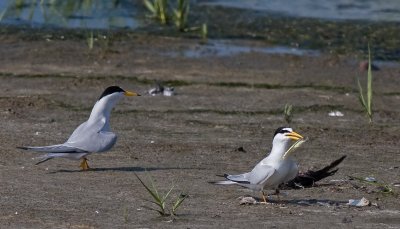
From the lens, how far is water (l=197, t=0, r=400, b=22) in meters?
17.8

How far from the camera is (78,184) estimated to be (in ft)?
28.2

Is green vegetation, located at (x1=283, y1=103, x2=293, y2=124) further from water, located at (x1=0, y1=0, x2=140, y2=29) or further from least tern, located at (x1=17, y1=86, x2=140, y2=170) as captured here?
water, located at (x1=0, y1=0, x2=140, y2=29)

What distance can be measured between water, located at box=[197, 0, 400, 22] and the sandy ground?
2699mm

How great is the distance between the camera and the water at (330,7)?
58.5 feet

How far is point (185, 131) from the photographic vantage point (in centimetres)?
1106

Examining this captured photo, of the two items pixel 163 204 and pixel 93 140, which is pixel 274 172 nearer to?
→ pixel 163 204

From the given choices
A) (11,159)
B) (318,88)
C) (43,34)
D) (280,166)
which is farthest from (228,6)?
(280,166)

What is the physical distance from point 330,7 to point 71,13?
3891mm

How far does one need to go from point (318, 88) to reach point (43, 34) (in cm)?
394

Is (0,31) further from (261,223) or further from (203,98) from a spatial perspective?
(261,223)

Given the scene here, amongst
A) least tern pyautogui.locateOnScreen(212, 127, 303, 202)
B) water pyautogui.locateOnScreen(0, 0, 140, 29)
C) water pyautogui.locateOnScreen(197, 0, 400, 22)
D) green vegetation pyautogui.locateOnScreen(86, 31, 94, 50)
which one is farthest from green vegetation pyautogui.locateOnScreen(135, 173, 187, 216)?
water pyautogui.locateOnScreen(197, 0, 400, 22)

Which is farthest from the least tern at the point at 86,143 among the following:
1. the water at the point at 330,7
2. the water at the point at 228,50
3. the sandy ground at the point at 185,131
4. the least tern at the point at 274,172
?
the water at the point at 330,7

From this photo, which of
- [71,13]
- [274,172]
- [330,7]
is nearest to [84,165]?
[274,172]

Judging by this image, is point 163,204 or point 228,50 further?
point 228,50
